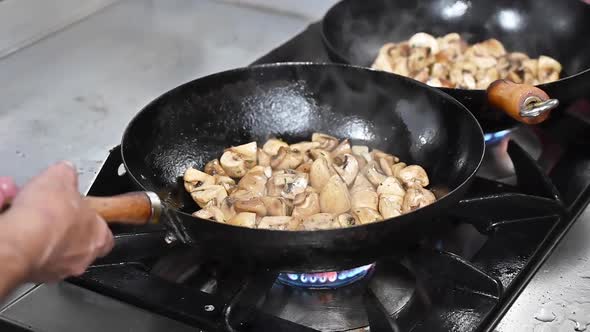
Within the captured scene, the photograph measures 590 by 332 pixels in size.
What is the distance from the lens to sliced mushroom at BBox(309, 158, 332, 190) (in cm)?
120

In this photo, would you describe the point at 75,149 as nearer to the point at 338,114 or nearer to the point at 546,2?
the point at 338,114

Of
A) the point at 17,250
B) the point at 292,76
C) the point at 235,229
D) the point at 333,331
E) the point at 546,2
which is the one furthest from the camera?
the point at 546,2

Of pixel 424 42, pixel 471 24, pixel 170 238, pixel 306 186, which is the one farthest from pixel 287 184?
pixel 471 24

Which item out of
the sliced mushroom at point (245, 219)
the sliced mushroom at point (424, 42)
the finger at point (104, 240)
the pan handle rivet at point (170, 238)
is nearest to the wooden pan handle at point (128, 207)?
the finger at point (104, 240)

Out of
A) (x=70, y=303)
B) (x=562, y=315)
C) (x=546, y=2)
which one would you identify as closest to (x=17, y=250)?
(x=70, y=303)

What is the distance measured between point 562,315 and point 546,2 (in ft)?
2.95

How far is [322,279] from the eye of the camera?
3.54 feet

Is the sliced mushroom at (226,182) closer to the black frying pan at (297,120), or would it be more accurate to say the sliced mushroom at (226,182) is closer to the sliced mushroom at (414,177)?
the black frying pan at (297,120)

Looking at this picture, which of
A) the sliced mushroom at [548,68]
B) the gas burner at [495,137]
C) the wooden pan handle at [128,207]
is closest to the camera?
the wooden pan handle at [128,207]

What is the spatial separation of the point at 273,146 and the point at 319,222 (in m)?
0.30

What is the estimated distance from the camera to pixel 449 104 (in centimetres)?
124

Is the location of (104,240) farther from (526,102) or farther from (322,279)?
(526,102)

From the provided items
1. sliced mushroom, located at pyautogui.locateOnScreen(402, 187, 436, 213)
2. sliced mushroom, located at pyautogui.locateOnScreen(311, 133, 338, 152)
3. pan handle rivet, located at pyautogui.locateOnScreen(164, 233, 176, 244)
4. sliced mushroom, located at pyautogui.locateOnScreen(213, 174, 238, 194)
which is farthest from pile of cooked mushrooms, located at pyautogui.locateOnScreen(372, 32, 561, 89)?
pan handle rivet, located at pyautogui.locateOnScreen(164, 233, 176, 244)

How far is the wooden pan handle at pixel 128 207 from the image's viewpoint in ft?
2.46
